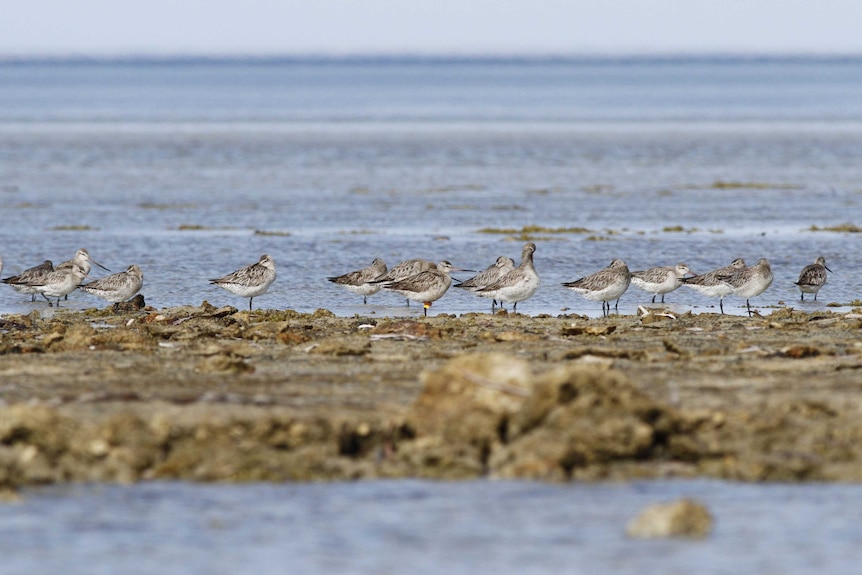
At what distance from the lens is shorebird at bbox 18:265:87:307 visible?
850 inches

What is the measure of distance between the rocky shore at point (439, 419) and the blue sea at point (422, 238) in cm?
26

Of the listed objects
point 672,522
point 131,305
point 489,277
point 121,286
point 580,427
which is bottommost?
point 672,522

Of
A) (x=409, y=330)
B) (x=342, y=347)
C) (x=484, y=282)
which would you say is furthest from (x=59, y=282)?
(x=342, y=347)

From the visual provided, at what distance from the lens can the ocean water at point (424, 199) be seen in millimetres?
25156

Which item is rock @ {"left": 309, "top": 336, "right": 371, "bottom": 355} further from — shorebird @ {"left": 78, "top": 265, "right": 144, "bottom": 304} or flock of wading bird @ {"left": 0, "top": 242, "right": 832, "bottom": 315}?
shorebird @ {"left": 78, "top": 265, "right": 144, "bottom": 304}

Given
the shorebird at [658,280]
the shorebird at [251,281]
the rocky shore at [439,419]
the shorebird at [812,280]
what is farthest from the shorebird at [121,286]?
the shorebird at [812,280]

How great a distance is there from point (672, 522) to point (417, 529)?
5.17ft

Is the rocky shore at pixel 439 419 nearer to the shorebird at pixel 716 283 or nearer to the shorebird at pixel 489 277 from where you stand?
the shorebird at pixel 716 283

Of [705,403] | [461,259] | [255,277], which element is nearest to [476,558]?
[705,403]

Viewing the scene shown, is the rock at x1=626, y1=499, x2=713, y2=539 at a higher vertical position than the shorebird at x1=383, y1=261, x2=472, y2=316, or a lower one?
lower

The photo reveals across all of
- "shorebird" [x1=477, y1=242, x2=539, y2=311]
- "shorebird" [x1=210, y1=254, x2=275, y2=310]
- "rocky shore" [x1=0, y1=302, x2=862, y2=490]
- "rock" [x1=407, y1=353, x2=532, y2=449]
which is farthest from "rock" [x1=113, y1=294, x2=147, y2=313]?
"rock" [x1=407, y1=353, x2=532, y2=449]

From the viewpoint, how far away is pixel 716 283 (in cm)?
2059

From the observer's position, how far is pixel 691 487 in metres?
9.82

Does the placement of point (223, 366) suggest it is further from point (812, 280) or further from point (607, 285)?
point (812, 280)
